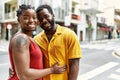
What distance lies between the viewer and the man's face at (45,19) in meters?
2.43

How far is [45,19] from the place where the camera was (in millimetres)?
2432

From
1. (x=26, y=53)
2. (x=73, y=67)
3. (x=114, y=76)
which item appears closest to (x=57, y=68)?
→ (x=73, y=67)

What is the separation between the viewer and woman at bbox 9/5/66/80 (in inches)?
84.6

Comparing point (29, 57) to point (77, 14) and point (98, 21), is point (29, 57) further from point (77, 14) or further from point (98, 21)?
point (98, 21)

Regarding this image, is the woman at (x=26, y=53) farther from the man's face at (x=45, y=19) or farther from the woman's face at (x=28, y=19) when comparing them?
the man's face at (x=45, y=19)

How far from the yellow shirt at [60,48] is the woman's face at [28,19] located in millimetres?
245

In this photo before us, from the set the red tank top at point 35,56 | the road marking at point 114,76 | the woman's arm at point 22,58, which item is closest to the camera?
the woman's arm at point 22,58

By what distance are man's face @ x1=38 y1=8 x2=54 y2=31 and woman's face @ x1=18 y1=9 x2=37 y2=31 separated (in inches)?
4.2

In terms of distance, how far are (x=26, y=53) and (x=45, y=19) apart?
44 centimetres

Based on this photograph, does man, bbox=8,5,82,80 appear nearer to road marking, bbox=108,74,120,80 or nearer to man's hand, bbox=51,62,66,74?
man's hand, bbox=51,62,66,74

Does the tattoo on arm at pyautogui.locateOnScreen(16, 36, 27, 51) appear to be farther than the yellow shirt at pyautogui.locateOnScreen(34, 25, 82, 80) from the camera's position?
No

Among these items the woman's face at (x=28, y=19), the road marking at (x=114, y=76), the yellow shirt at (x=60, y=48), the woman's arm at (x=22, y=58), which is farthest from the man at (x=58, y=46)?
the road marking at (x=114, y=76)

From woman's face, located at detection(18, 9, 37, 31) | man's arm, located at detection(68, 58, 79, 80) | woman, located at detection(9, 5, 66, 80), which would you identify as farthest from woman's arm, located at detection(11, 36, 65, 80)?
man's arm, located at detection(68, 58, 79, 80)

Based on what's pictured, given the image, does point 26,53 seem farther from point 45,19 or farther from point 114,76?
point 114,76
